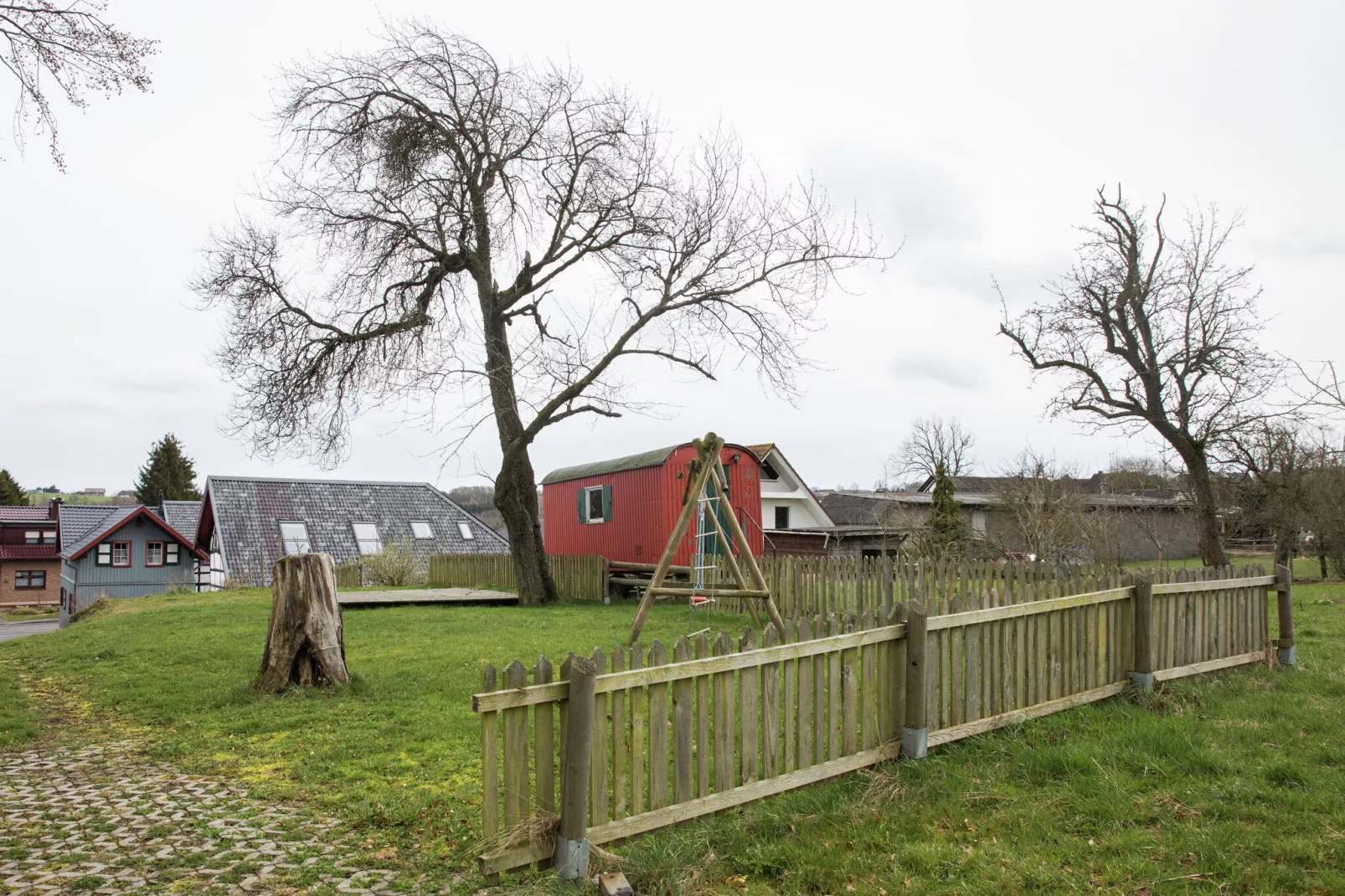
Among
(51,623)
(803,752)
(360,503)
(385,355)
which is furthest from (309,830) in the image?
(51,623)

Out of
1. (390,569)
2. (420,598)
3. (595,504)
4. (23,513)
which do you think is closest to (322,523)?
(390,569)

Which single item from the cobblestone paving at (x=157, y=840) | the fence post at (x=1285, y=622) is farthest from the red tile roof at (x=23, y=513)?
the fence post at (x=1285, y=622)

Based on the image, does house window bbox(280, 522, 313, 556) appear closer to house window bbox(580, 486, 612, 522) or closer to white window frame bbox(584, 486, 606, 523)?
house window bbox(580, 486, 612, 522)

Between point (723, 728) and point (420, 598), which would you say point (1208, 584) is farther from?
point (420, 598)

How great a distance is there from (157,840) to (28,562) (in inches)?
2726

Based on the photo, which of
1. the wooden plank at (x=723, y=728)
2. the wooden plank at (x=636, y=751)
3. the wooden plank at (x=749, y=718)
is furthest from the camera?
the wooden plank at (x=749, y=718)

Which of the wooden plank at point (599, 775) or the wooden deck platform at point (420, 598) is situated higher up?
the wooden plank at point (599, 775)

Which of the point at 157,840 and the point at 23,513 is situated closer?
the point at 157,840

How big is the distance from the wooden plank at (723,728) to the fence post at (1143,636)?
4292 millimetres

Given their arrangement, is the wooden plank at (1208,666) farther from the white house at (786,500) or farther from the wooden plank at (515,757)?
the white house at (786,500)

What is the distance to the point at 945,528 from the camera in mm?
27359

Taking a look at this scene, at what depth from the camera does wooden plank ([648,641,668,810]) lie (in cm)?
425

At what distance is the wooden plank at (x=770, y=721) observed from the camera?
4.74 m

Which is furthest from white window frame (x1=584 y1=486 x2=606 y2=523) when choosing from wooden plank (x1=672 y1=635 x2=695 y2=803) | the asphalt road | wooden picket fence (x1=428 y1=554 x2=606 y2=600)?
the asphalt road
